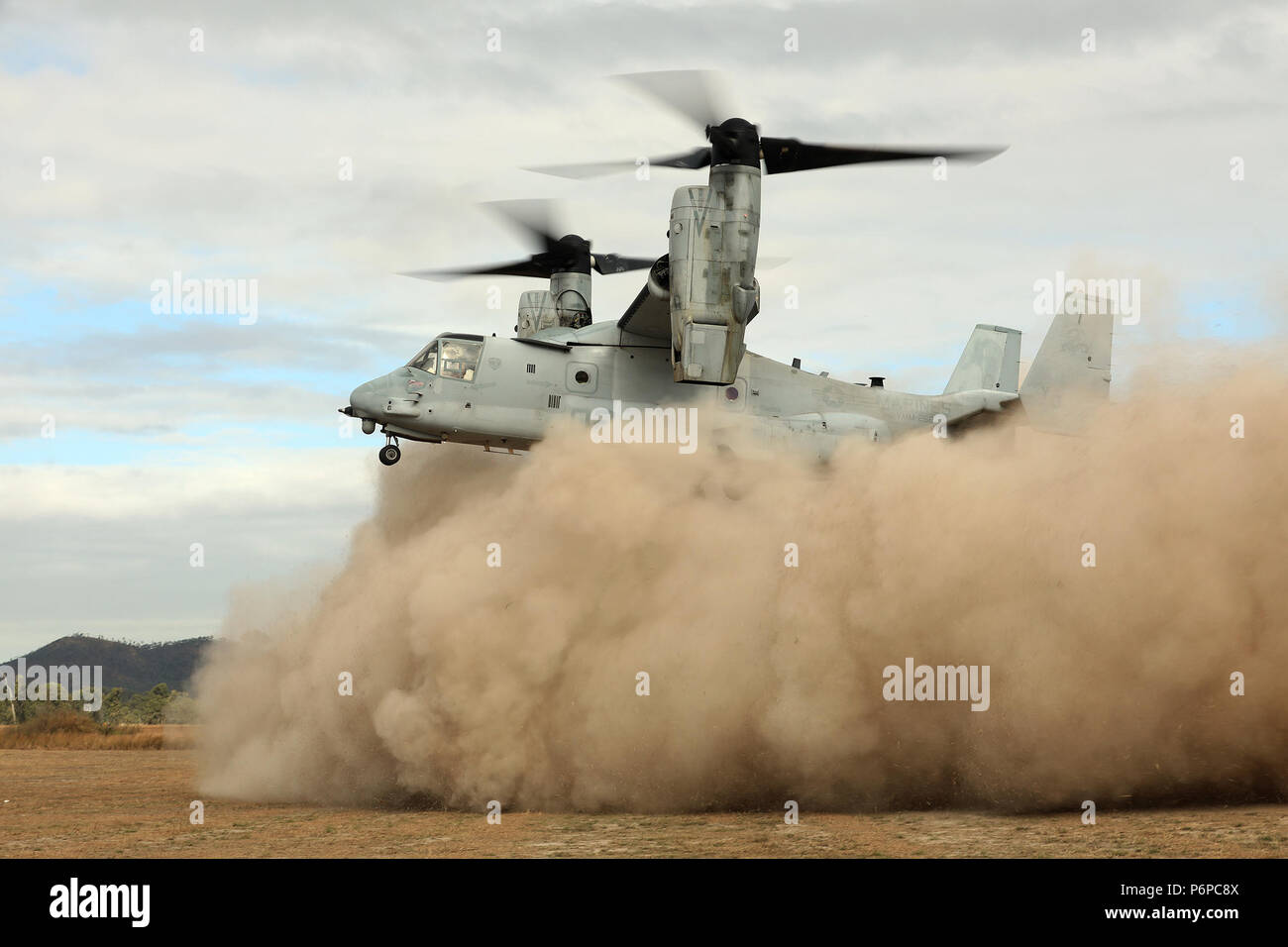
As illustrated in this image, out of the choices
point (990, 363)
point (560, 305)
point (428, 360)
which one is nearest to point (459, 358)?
point (428, 360)

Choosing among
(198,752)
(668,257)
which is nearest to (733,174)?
(668,257)

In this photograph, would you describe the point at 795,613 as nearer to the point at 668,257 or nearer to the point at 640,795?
the point at 640,795

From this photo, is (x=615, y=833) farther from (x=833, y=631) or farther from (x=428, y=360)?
(x=428, y=360)

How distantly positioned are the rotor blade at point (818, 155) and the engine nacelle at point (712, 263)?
4.25 ft

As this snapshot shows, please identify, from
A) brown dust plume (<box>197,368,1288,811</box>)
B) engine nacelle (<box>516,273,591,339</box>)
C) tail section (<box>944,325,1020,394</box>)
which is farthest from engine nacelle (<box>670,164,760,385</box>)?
tail section (<box>944,325,1020,394</box>)

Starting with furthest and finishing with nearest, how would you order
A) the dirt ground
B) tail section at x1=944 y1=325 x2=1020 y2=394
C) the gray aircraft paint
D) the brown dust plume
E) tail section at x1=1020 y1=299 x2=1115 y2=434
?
tail section at x1=944 y1=325 x2=1020 y2=394
tail section at x1=1020 y1=299 x2=1115 y2=434
the gray aircraft paint
the brown dust plume
the dirt ground

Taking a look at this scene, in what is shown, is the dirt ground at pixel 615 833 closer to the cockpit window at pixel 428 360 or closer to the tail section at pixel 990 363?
the cockpit window at pixel 428 360

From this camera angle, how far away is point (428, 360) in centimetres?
2641

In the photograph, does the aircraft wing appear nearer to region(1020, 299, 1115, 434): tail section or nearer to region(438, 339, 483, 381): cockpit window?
region(438, 339, 483, 381): cockpit window

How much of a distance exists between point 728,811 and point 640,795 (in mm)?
1508

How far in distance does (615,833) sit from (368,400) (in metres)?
11.3

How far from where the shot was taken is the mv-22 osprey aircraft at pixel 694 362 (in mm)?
23016

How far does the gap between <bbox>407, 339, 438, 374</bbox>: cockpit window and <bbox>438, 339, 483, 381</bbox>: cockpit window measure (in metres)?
0.11

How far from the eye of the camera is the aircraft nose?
25938 mm
